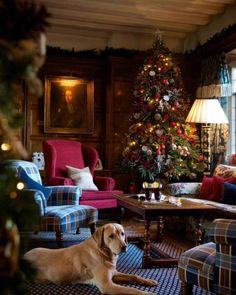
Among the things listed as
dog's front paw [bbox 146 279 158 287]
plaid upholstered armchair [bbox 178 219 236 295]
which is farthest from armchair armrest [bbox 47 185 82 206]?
plaid upholstered armchair [bbox 178 219 236 295]

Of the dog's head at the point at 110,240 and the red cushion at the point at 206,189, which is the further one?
the red cushion at the point at 206,189

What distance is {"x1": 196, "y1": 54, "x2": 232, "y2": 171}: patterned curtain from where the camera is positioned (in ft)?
19.0

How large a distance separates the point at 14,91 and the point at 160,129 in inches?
201

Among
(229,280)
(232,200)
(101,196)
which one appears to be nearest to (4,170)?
(229,280)

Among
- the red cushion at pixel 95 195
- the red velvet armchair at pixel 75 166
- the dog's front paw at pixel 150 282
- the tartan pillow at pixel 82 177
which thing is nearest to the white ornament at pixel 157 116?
the red velvet armchair at pixel 75 166

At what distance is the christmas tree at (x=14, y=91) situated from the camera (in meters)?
0.73

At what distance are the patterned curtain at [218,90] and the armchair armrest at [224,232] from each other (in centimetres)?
380

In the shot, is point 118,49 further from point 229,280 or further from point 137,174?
point 229,280

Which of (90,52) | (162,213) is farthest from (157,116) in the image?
(162,213)

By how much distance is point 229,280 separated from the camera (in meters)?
1.94

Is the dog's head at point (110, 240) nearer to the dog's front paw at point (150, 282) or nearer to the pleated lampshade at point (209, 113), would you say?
the dog's front paw at point (150, 282)

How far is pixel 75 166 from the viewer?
5477 millimetres

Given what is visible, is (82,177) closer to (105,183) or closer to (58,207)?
(105,183)

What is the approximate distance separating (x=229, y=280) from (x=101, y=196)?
3.04 m
